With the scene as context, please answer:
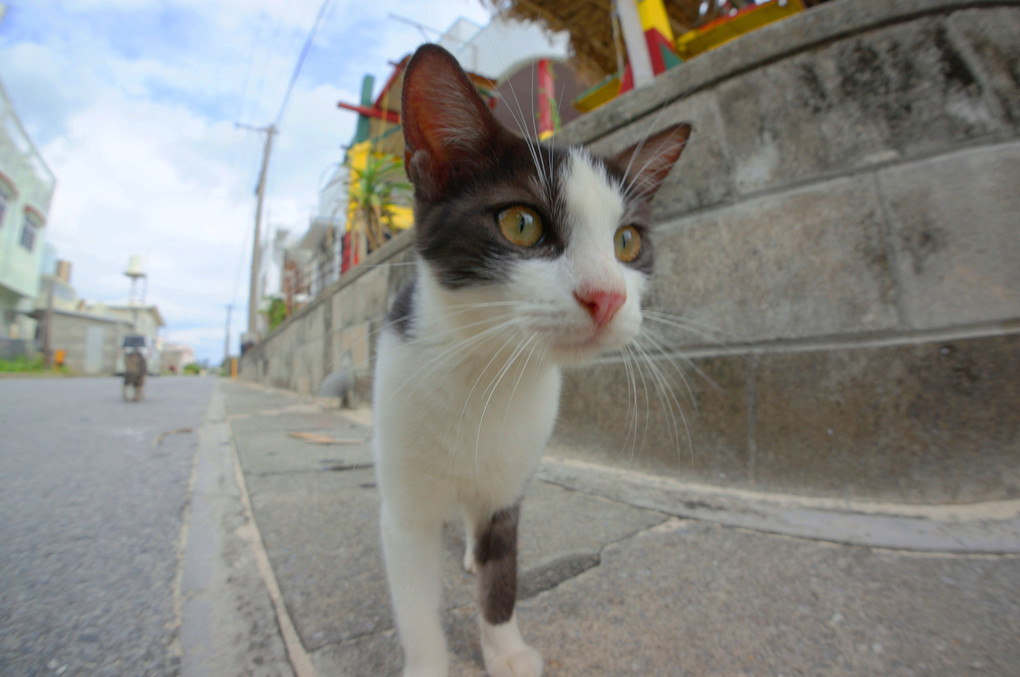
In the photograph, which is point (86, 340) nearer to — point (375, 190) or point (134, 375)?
point (134, 375)

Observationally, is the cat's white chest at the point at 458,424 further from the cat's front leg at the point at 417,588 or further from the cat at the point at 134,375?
the cat at the point at 134,375

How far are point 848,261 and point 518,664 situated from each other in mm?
1628

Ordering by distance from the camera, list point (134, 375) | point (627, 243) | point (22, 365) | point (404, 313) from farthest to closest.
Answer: point (22, 365), point (134, 375), point (404, 313), point (627, 243)

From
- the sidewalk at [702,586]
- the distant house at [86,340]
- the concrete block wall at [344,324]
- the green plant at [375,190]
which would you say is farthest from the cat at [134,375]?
the distant house at [86,340]

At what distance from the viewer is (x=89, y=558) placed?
1.07 metres

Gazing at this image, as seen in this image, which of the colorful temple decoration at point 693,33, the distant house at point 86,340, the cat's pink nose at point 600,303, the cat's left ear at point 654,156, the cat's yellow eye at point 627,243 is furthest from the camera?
the distant house at point 86,340

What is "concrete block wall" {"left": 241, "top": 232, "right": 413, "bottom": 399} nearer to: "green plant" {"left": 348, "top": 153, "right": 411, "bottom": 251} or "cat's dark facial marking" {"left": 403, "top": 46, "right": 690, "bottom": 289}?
"green plant" {"left": 348, "top": 153, "right": 411, "bottom": 251}

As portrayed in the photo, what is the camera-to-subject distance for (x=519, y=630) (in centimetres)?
93

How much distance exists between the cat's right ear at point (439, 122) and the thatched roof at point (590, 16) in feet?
8.40

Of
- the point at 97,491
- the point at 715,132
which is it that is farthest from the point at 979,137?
the point at 97,491

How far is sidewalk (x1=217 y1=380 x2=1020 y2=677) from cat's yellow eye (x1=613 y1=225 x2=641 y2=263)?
0.80m

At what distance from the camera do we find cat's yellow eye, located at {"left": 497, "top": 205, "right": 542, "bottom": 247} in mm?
856

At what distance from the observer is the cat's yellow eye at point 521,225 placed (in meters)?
0.86

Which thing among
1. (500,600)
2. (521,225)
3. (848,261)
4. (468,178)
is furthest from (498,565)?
(848,261)
